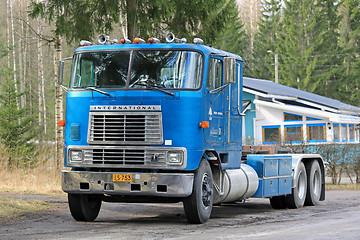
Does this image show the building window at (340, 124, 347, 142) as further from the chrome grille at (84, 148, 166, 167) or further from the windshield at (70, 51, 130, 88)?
the chrome grille at (84, 148, 166, 167)

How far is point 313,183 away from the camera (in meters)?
16.7

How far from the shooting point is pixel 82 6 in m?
18.5

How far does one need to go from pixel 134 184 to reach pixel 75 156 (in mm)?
1203

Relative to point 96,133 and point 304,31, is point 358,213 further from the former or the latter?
point 304,31

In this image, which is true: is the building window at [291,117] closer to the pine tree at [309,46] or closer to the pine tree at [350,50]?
the pine tree at [309,46]

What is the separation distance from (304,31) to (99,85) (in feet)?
158

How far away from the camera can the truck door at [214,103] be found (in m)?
11.6

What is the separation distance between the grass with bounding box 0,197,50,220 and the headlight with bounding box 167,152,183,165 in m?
3.36

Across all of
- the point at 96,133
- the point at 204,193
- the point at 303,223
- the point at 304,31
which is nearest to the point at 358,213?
the point at 303,223

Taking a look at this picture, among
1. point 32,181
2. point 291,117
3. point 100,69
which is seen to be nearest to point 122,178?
point 100,69

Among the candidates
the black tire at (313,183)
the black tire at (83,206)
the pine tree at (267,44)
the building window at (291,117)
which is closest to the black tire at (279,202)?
the black tire at (313,183)

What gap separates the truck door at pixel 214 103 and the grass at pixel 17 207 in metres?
4.02

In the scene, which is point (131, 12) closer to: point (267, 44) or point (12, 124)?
point (12, 124)

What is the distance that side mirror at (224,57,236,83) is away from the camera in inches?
464
